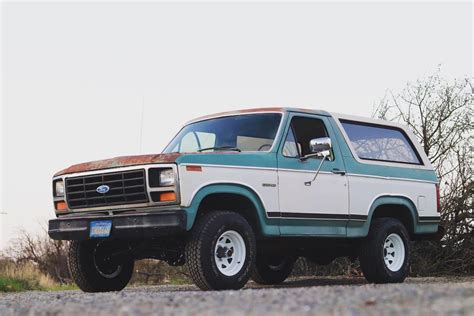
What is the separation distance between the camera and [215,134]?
9.52m

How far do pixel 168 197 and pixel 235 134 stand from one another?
1.62m

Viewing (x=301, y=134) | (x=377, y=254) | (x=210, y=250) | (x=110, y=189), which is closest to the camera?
(x=210, y=250)

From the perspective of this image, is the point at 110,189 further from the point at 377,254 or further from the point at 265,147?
the point at 377,254

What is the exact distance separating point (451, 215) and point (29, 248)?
57.6ft

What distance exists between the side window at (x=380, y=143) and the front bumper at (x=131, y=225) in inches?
126

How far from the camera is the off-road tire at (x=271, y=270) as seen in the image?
11.6 meters

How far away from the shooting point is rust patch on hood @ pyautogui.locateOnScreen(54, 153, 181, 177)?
810 cm

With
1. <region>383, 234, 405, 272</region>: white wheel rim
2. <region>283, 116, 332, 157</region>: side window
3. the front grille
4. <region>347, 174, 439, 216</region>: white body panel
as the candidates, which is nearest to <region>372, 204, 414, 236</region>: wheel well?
<region>347, 174, 439, 216</region>: white body panel

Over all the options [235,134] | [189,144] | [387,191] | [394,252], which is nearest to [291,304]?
[235,134]

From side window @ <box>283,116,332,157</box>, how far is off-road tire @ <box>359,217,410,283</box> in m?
1.45

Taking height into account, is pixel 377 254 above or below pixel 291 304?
below

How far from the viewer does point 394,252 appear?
1045 cm

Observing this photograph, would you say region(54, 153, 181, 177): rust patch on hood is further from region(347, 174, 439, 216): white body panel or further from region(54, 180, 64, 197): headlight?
region(347, 174, 439, 216): white body panel

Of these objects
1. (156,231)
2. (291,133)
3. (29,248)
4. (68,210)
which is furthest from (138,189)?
(29,248)
